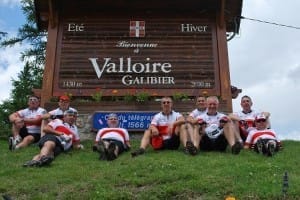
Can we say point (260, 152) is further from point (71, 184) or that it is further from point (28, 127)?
point (28, 127)

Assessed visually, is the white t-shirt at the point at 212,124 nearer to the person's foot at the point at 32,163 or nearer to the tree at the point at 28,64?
the person's foot at the point at 32,163

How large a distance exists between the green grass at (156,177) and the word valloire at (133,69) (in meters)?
5.02


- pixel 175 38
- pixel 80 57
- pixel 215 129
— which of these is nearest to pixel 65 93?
pixel 80 57

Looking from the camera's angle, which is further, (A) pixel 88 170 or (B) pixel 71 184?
(A) pixel 88 170

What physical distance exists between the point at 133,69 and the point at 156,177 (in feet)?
24.0

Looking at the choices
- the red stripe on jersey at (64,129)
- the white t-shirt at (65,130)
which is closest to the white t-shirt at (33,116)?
the white t-shirt at (65,130)

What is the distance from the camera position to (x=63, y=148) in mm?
10180

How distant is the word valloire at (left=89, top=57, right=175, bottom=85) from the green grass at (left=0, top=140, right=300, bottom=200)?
5.02 meters

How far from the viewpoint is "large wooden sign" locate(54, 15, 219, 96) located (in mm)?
14422

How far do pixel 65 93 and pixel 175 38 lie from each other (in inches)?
136

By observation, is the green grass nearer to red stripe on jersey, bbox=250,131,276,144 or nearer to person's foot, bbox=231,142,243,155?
person's foot, bbox=231,142,243,155

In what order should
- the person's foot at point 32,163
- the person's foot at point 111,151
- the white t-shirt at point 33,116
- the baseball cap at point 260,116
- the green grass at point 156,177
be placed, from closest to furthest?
1. the green grass at point 156,177
2. the person's foot at point 32,163
3. the person's foot at point 111,151
4. the baseball cap at point 260,116
5. the white t-shirt at point 33,116

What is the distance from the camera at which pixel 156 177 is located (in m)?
7.53

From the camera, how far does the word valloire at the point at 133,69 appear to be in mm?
14438
